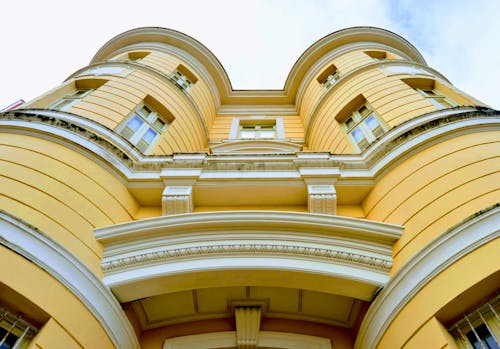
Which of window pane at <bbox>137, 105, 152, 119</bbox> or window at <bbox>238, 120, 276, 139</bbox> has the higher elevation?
window at <bbox>238, 120, 276, 139</bbox>

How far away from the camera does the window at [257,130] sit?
13.4m

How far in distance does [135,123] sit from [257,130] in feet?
18.4

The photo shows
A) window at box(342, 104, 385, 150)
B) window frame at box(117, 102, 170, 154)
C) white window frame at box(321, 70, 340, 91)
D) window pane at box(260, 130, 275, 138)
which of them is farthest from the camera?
window pane at box(260, 130, 275, 138)

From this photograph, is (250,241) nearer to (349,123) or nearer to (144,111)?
(144,111)

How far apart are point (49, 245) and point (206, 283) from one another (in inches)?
85.4

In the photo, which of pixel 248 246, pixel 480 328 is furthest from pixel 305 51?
pixel 480 328

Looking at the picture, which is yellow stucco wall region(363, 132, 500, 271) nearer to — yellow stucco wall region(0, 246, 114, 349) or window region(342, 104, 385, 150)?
window region(342, 104, 385, 150)

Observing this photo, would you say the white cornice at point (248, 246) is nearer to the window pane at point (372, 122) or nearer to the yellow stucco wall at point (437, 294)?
the yellow stucco wall at point (437, 294)

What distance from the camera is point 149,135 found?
9.46 meters

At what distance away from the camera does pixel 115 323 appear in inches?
192

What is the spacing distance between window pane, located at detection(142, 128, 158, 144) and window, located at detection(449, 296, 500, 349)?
300 inches

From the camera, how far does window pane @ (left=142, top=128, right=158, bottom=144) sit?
9242mm

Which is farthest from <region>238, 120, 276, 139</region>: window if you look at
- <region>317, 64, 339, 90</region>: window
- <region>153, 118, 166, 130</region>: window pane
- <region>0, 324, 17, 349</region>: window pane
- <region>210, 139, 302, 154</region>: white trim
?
<region>0, 324, 17, 349</region>: window pane

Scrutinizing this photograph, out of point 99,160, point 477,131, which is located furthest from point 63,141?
point 477,131
